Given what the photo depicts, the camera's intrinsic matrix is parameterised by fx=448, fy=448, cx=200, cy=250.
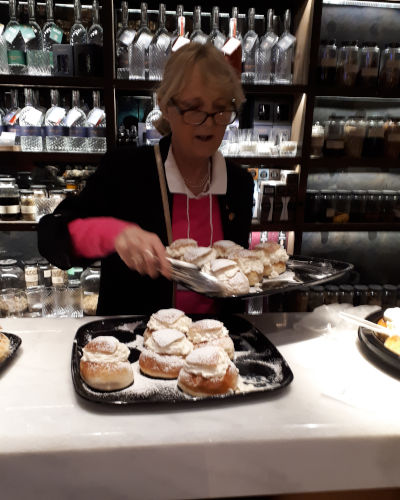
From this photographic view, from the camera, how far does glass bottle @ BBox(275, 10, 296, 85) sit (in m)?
2.49

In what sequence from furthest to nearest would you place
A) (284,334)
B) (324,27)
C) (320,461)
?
(324,27)
(284,334)
(320,461)

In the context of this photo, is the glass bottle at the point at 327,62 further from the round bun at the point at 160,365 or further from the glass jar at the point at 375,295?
the round bun at the point at 160,365

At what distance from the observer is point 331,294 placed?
8.91ft

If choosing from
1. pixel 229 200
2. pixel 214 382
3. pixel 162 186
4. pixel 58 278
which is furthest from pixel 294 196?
pixel 214 382

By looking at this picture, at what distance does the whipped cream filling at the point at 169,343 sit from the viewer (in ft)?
3.20

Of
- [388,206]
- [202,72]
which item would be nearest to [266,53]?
[388,206]

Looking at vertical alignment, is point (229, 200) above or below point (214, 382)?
above

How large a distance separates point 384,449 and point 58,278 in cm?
208

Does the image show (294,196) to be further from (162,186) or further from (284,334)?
(284,334)

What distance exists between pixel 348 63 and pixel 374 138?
0.46 m

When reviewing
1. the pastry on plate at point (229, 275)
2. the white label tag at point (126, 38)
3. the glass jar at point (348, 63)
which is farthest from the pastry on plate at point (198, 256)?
the glass jar at point (348, 63)

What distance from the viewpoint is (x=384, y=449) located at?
845 mm

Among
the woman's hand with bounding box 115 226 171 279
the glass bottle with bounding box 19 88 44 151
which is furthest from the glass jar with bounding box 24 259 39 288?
the woman's hand with bounding box 115 226 171 279

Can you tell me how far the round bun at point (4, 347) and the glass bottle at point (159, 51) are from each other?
1.73m
